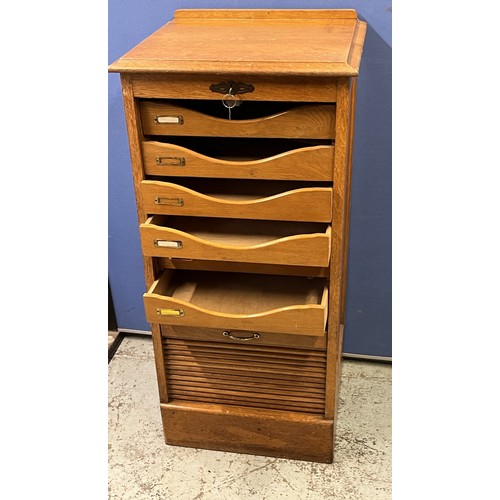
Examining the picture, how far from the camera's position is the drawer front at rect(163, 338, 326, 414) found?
6.02 ft

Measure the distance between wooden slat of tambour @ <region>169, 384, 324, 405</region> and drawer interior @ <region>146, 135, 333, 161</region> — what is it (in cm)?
72

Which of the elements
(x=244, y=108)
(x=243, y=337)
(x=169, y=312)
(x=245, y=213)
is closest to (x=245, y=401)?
(x=243, y=337)

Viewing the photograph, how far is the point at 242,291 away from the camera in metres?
1.84

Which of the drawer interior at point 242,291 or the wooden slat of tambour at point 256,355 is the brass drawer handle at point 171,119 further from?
the wooden slat of tambour at point 256,355

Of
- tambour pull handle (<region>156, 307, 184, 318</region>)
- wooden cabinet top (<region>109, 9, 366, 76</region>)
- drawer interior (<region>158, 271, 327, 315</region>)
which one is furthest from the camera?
drawer interior (<region>158, 271, 327, 315</region>)

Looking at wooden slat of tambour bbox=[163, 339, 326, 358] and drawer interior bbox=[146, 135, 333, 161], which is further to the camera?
wooden slat of tambour bbox=[163, 339, 326, 358]

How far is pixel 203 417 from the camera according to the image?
196cm

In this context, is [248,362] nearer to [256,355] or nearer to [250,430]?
[256,355]

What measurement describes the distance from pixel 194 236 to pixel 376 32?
79 centimetres

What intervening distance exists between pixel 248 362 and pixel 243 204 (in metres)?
0.54

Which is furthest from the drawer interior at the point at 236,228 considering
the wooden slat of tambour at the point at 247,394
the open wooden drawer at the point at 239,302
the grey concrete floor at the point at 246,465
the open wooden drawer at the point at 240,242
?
the grey concrete floor at the point at 246,465

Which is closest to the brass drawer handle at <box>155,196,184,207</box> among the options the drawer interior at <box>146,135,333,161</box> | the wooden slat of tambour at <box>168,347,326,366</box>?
the drawer interior at <box>146,135,333,161</box>

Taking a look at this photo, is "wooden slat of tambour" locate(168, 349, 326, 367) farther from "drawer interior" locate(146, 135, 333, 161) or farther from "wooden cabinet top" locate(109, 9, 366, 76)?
"wooden cabinet top" locate(109, 9, 366, 76)

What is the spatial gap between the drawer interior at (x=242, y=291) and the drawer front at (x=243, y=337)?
0.08 m
